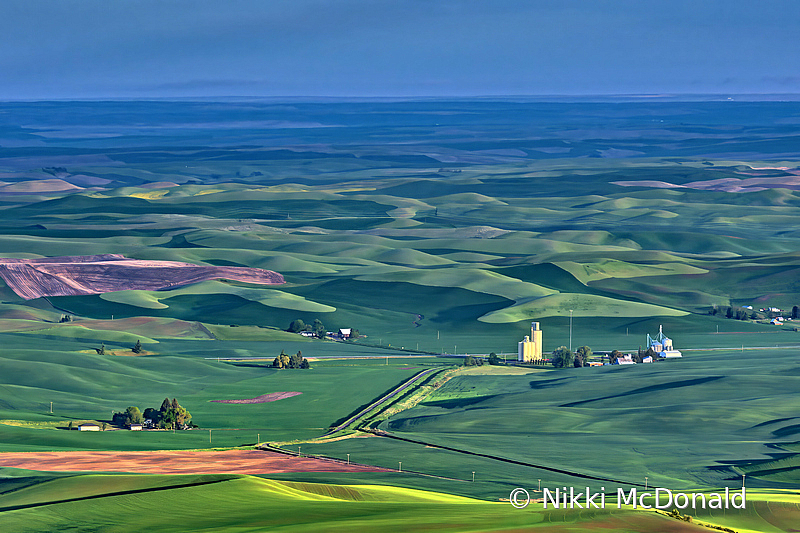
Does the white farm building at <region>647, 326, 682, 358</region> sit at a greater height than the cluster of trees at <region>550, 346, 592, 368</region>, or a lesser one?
greater

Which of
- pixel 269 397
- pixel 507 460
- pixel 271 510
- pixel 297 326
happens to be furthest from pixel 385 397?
pixel 271 510

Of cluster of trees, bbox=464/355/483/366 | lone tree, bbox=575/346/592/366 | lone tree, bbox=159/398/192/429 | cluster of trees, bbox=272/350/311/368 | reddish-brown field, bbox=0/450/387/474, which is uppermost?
lone tree, bbox=575/346/592/366

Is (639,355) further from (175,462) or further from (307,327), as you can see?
(175,462)

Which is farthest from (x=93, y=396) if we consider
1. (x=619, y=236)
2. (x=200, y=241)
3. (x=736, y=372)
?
(x=619, y=236)

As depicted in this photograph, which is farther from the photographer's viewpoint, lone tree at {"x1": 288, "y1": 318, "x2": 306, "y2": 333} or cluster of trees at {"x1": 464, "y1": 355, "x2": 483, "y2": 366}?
lone tree at {"x1": 288, "y1": 318, "x2": 306, "y2": 333}

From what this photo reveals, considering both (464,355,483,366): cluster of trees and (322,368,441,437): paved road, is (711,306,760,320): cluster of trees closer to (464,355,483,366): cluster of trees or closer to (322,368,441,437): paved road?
(464,355,483,366): cluster of trees

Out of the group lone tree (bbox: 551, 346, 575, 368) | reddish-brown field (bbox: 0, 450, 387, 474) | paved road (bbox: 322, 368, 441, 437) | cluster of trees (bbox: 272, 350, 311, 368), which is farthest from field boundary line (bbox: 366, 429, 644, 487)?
lone tree (bbox: 551, 346, 575, 368)

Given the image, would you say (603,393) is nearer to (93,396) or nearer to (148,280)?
(93,396)
